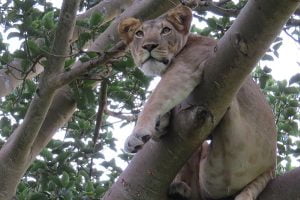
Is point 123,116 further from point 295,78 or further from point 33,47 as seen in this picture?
point 295,78

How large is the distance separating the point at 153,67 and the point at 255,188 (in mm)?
1302

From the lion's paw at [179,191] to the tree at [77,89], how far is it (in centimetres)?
20

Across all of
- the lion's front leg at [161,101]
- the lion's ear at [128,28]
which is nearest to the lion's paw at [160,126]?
the lion's front leg at [161,101]

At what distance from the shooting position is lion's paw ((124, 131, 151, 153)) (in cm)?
361

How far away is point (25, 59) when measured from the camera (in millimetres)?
4879

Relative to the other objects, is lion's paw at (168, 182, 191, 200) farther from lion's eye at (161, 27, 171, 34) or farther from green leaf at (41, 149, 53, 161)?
green leaf at (41, 149, 53, 161)

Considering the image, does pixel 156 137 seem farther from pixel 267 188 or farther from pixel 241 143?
pixel 267 188

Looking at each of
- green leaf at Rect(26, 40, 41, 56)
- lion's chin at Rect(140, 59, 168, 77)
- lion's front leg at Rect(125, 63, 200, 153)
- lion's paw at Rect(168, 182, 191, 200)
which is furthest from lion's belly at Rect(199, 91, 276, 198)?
green leaf at Rect(26, 40, 41, 56)

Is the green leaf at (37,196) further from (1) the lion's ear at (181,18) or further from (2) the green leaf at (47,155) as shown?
(1) the lion's ear at (181,18)

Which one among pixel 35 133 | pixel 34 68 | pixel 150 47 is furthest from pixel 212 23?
pixel 35 133

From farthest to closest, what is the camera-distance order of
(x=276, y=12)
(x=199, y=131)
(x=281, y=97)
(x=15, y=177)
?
(x=281, y=97), (x=15, y=177), (x=199, y=131), (x=276, y=12)

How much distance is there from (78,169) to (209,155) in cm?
288

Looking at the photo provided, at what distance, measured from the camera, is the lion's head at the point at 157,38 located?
4.54 m

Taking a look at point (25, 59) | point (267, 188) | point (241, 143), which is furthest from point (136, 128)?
point (25, 59)
